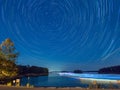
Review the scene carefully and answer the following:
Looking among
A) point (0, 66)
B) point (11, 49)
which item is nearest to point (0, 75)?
point (0, 66)

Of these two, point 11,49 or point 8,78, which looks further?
A: point 8,78

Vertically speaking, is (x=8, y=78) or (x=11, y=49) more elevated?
(x=11, y=49)

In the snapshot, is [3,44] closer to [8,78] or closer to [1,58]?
[1,58]

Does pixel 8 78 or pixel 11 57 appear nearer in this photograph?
pixel 11 57

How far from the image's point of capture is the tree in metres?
69.0

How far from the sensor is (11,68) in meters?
69.9

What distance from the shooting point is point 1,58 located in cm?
6956

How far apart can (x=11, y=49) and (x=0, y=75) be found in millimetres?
7298

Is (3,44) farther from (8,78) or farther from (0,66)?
(8,78)

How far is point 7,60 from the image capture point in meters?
70.2

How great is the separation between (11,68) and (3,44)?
6.34 m

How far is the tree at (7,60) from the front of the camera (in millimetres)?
69000

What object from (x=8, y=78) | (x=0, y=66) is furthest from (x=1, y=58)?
(x=8, y=78)

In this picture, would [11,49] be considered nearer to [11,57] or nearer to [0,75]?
[11,57]
